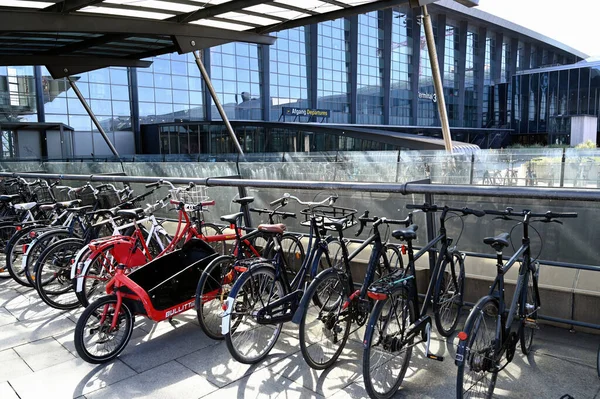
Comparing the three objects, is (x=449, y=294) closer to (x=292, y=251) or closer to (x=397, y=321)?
(x=397, y=321)

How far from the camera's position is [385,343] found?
3.18 meters

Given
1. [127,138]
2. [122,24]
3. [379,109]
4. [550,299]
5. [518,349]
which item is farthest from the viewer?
[379,109]

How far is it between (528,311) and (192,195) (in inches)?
162

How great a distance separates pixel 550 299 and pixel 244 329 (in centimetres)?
247

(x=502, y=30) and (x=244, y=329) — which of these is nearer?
(x=244, y=329)

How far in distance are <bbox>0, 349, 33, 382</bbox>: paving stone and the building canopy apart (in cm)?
1205

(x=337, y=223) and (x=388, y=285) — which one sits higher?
(x=337, y=223)

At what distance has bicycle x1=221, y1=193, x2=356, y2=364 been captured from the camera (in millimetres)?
3668

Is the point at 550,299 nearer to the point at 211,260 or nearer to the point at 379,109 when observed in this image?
the point at 211,260

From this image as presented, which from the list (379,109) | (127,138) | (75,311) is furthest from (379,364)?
(379,109)

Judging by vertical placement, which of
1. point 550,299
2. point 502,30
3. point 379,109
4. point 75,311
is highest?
point 502,30

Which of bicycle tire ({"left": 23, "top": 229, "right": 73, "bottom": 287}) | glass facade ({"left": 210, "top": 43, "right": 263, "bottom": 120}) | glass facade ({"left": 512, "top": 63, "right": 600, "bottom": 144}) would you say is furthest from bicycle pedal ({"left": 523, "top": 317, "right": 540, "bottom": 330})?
glass facade ({"left": 512, "top": 63, "right": 600, "bottom": 144})

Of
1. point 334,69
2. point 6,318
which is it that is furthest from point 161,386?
point 334,69

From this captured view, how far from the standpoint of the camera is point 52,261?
209 inches
